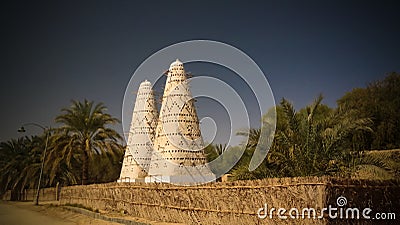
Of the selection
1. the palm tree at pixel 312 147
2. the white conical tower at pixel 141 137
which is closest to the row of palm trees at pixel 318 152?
the palm tree at pixel 312 147

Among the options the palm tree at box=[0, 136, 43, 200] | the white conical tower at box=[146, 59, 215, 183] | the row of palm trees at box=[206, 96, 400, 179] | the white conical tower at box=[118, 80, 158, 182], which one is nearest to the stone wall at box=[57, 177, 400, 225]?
the row of palm trees at box=[206, 96, 400, 179]

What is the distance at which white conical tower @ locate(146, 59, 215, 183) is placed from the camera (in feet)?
68.8

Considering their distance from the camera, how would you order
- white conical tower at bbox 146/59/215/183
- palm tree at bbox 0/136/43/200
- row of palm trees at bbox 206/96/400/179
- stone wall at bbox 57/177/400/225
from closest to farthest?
1. stone wall at bbox 57/177/400/225
2. row of palm trees at bbox 206/96/400/179
3. white conical tower at bbox 146/59/215/183
4. palm tree at bbox 0/136/43/200

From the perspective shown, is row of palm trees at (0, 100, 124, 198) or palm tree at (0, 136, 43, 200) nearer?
row of palm trees at (0, 100, 124, 198)

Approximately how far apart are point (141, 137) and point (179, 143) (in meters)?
6.29

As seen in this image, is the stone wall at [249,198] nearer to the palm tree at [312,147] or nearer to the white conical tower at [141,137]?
the palm tree at [312,147]

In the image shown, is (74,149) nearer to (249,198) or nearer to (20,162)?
(20,162)

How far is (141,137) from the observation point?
27172 mm

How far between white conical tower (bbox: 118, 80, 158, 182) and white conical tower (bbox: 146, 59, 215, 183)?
4.03m

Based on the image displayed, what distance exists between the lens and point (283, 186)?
410 inches

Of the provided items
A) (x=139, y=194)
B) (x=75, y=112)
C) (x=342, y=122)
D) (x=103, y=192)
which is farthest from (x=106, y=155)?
(x=342, y=122)

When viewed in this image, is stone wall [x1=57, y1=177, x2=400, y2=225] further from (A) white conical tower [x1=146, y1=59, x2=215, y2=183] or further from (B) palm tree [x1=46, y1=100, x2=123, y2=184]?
(B) palm tree [x1=46, y1=100, x2=123, y2=184]

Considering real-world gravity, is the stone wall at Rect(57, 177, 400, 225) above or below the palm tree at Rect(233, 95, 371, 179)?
below

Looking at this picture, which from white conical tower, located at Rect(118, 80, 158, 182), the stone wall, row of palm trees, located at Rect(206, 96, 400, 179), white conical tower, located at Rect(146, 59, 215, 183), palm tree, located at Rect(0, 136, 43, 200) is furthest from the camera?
palm tree, located at Rect(0, 136, 43, 200)
